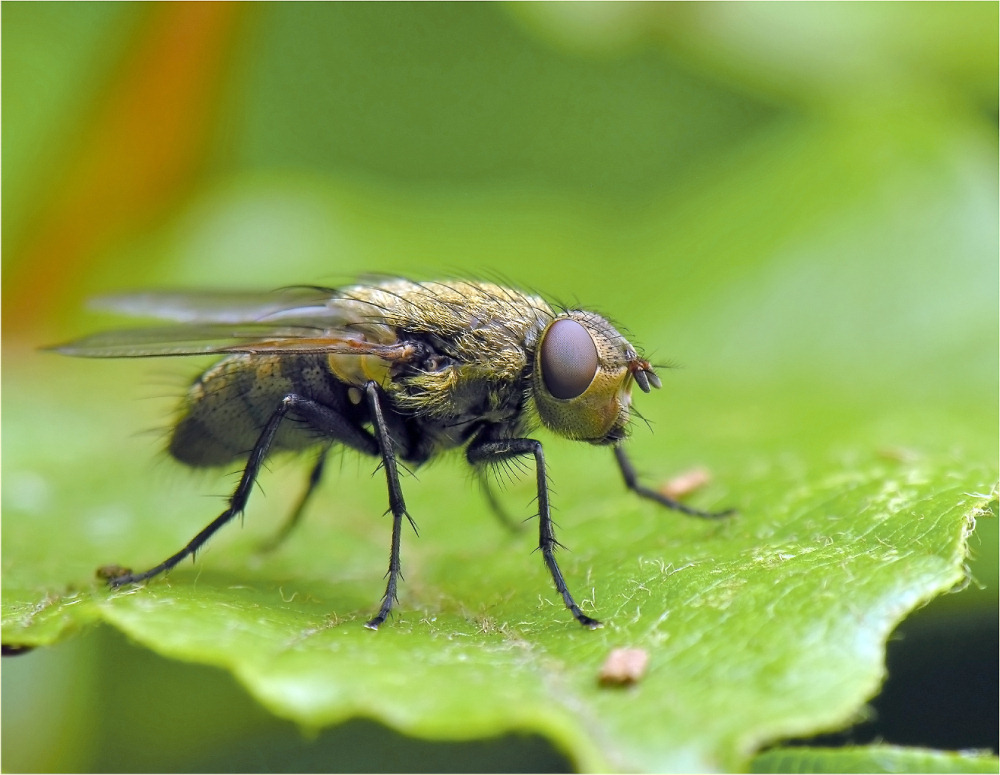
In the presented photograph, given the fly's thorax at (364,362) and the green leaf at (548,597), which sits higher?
the fly's thorax at (364,362)

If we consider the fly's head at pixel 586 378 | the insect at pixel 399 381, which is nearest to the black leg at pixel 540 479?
the insect at pixel 399 381

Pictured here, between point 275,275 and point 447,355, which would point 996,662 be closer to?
point 447,355

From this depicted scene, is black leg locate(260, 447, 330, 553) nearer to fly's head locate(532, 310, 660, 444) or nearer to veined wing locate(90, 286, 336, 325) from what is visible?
veined wing locate(90, 286, 336, 325)

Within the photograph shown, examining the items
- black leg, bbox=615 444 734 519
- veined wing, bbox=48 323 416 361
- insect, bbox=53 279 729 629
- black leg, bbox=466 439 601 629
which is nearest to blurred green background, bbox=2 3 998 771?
black leg, bbox=615 444 734 519

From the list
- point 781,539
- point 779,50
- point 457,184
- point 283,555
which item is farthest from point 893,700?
point 457,184

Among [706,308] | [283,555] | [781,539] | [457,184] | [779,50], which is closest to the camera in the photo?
[781,539]

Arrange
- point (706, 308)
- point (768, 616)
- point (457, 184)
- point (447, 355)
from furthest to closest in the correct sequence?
point (457, 184) < point (706, 308) < point (447, 355) < point (768, 616)

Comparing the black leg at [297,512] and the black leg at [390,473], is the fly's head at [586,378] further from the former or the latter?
the black leg at [297,512]
